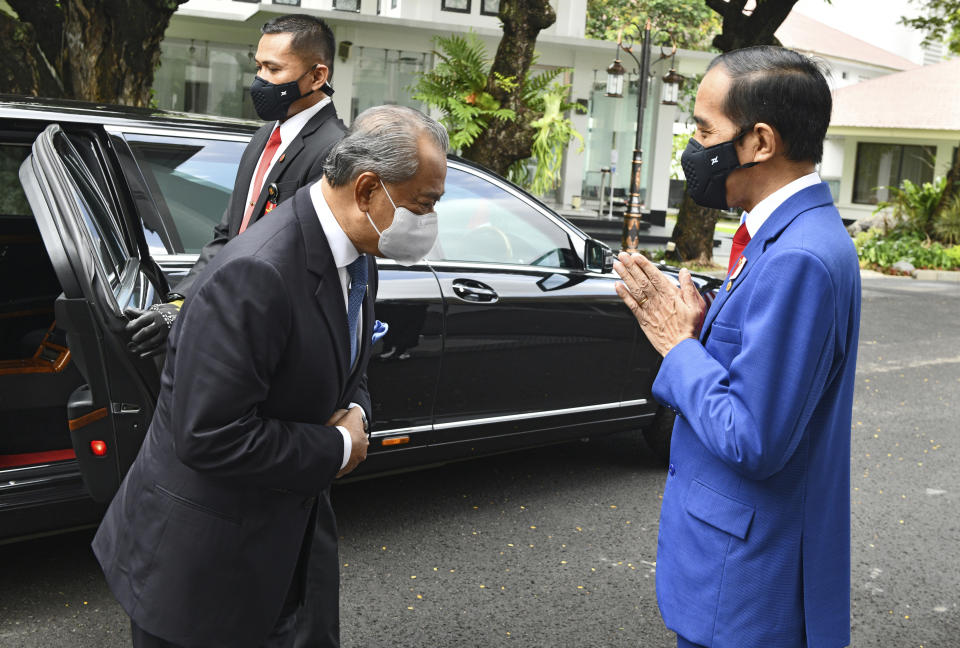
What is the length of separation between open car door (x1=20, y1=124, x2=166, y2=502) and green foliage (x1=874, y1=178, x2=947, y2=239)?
73.7ft

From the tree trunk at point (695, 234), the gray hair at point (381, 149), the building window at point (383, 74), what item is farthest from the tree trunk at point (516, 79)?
the gray hair at point (381, 149)

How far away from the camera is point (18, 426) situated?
4.25 meters

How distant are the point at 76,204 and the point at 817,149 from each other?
7.31 ft

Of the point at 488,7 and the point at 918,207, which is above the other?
the point at 488,7

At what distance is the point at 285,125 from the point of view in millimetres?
3758

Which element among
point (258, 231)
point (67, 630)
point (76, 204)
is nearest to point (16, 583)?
point (67, 630)

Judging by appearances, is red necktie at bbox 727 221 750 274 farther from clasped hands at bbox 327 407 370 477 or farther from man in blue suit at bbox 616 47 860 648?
clasped hands at bbox 327 407 370 477

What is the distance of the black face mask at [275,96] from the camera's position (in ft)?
12.3

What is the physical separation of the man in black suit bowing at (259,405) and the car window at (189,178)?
6.52ft

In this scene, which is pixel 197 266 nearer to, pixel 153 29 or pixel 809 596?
pixel 809 596

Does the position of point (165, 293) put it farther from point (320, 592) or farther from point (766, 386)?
point (766, 386)

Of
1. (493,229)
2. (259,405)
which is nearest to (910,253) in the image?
(493,229)

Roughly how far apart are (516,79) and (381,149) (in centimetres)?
1044

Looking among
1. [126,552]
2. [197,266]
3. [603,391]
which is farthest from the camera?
[603,391]
